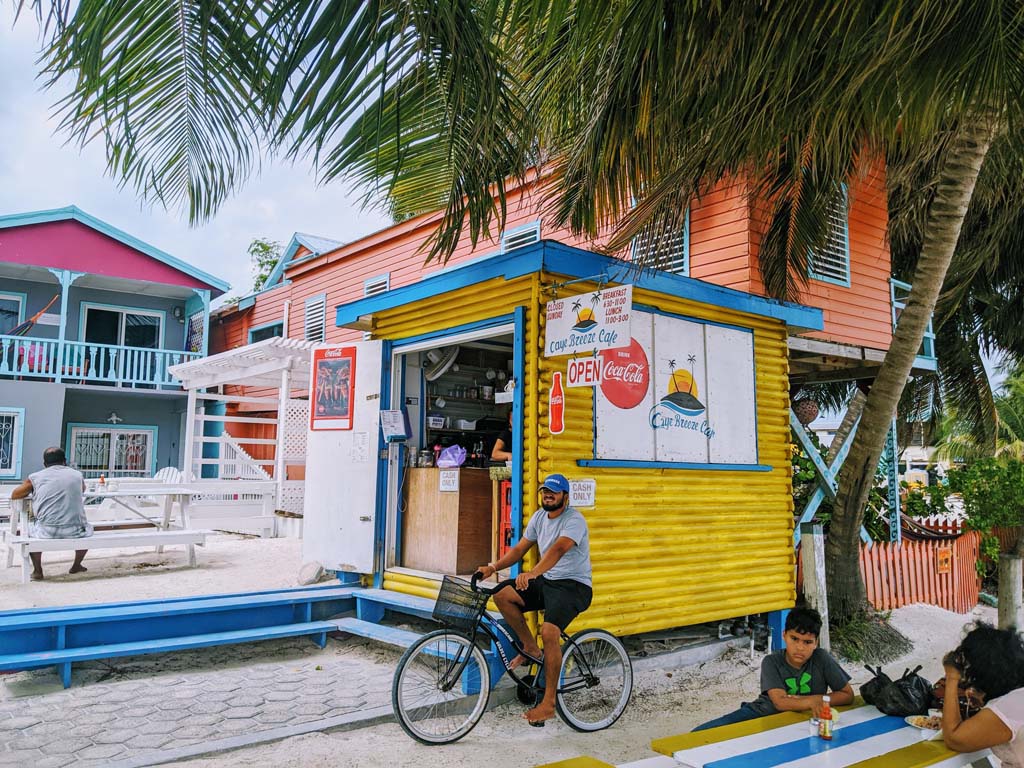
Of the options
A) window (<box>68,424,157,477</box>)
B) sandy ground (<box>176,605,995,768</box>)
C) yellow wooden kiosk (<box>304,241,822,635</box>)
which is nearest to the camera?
sandy ground (<box>176,605,995,768</box>)

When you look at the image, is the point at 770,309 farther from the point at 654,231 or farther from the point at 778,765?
the point at 778,765

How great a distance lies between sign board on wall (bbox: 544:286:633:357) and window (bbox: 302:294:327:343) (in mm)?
11643

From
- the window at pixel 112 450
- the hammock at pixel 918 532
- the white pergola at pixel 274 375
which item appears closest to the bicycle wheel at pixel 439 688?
the hammock at pixel 918 532

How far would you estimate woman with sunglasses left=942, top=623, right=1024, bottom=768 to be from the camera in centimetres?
313

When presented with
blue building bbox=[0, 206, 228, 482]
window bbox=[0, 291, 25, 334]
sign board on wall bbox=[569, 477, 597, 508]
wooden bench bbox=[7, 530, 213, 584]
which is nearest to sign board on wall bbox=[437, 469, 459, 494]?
sign board on wall bbox=[569, 477, 597, 508]

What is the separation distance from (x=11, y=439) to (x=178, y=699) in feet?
47.3

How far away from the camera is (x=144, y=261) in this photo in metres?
19.7

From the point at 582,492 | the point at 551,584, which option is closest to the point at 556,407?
the point at 582,492

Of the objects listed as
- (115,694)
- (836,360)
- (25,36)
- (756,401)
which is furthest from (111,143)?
(836,360)

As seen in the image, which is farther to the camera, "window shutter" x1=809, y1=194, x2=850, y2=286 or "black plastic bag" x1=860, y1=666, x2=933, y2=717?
"window shutter" x1=809, y1=194, x2=850, y2=286

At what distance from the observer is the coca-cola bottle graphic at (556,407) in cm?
612

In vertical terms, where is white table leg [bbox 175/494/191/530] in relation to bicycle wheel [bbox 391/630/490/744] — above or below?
above

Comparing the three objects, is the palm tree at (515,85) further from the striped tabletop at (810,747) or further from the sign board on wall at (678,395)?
the striped tabletop at (810,747)

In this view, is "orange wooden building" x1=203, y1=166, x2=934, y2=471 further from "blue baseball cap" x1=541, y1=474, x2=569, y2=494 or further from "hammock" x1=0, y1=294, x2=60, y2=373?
"hammock" x1=0, y1=294, x2=60, y2=373
